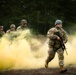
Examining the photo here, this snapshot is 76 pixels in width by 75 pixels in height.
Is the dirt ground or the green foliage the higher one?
the green foliage

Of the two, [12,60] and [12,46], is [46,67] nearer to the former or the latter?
[12,60]

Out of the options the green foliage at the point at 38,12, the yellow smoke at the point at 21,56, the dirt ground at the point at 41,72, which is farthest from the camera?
the green foliage at the point at 38,12

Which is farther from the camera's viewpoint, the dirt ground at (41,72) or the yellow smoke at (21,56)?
the yellow smoke at (21,56)

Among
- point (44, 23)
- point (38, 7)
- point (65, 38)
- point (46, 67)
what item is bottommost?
point (46, 67)

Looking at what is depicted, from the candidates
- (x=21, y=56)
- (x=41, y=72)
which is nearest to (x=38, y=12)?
(x=21, y=56)

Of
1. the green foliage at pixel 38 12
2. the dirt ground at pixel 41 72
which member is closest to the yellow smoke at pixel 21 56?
the dirt ground at pixel 41 72

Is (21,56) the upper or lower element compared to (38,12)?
lower

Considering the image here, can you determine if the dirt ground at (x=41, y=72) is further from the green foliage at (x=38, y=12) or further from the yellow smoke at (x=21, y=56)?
the green foliage at (x=38, y=12)

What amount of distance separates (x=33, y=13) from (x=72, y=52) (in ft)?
45.4

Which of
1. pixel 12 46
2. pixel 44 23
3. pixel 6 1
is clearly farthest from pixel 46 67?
pixel 6 1

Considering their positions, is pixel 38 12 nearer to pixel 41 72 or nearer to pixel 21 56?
pixel 21 56

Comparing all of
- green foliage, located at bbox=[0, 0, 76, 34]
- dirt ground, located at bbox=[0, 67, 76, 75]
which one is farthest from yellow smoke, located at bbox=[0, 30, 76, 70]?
green foliage, located at bbox=[0, 0, 76, 34]

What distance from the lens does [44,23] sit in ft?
91.7

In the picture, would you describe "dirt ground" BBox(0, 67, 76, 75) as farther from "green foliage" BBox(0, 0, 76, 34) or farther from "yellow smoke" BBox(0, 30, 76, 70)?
"green foliage" BBox(0, 0, 76, 34)
